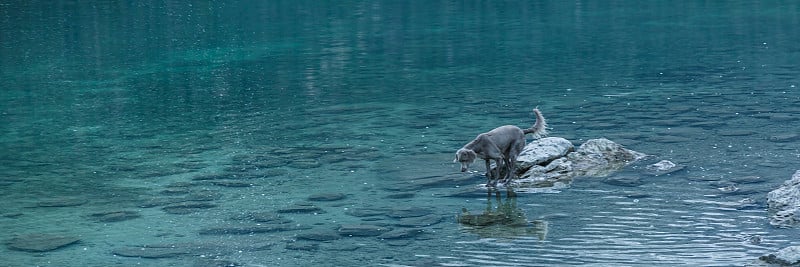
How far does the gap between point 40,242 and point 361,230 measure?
16.7 ft

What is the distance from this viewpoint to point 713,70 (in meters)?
36.0

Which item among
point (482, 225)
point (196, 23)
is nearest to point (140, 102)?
point (482, 225)

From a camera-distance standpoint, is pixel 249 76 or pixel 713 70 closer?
pixel 713 70

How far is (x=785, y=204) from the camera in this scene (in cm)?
1642

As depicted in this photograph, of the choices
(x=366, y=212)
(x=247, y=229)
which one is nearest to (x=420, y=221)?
(x=366, y=212)

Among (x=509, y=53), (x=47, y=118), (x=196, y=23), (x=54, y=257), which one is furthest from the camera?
(x=196, y=23)

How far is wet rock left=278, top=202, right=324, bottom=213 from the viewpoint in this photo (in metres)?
18.5

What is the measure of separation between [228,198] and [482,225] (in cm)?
510

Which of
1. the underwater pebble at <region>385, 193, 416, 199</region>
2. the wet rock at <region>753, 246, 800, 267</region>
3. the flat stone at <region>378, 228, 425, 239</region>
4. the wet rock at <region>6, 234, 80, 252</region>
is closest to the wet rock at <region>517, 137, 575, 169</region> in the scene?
the underwater pebble at <region>385, 193, 416, 199</region>

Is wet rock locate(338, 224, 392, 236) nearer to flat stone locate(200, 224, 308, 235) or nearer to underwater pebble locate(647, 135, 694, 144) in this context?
flat stone locate(200, 224, 308, 235)

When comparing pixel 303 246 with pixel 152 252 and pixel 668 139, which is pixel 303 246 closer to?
pixel 152 252

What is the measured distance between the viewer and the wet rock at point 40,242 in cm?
1706

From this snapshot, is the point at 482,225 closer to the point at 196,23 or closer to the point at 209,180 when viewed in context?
the point at 209,180

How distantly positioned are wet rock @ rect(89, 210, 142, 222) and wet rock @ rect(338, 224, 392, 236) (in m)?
3.95
